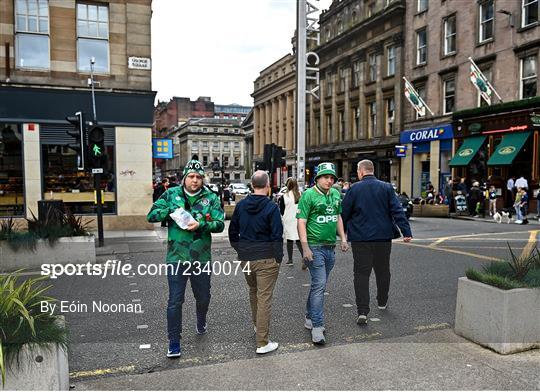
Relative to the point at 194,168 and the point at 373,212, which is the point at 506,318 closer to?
the point at 373,212

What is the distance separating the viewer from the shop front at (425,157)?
27.8 m

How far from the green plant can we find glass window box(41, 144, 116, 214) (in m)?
11.6

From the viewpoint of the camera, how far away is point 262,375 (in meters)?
3.93

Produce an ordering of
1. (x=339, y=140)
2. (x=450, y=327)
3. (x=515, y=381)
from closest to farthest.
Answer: (x=515, y=381)
(x=450, y=327)
(x=339, y=140)

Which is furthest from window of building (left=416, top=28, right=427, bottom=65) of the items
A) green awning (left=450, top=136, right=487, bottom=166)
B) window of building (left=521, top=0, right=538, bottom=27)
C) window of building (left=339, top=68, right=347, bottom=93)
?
window of building (left=339, top=68, right=347, bottom=93)

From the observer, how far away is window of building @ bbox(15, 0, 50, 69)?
562 inches

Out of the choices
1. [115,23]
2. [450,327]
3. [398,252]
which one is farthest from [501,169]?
[450,327]

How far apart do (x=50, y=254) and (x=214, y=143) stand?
10494 cm

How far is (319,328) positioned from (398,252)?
6159mm

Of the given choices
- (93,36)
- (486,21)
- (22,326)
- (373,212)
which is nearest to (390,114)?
(486,21)

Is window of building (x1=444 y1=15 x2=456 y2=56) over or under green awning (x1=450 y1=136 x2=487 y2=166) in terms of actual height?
over

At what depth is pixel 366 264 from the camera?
5.38m

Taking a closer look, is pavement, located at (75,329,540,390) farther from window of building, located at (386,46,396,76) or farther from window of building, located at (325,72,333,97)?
window of building, located at (325,72,333,97)

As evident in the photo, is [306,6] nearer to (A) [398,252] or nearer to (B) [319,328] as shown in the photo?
(A) [398,252]
